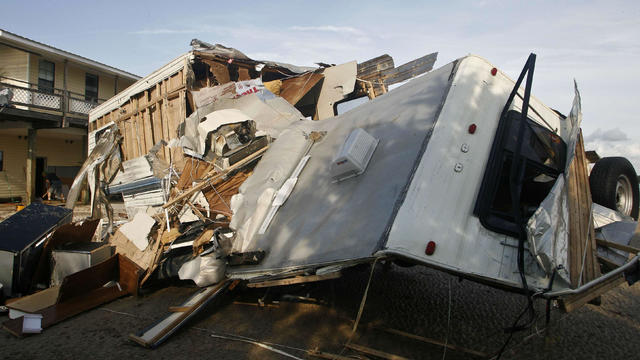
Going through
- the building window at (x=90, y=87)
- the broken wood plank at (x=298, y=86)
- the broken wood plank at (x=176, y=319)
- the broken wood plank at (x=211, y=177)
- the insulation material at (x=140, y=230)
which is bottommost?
the broken wood plank at (x=176, y=319)

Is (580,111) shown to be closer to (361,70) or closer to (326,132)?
(326,132)

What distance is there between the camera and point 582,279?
275cm

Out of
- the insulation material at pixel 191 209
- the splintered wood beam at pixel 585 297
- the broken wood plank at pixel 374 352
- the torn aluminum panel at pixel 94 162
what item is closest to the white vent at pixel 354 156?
the broken wood plank at pixel 374 352

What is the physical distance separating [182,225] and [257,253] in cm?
180

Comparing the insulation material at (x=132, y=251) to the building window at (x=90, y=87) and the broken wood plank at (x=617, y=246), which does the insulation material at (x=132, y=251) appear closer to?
the broken wood plank at (x=617, y=246)

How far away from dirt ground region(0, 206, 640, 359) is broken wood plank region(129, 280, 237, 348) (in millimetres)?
80

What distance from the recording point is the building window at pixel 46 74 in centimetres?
1655

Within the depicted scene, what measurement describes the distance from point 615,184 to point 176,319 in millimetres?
4720

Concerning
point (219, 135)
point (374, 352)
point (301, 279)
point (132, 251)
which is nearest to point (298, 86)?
point (219, 135)

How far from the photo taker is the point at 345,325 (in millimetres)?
3771

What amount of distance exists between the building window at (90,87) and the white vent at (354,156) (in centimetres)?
1813

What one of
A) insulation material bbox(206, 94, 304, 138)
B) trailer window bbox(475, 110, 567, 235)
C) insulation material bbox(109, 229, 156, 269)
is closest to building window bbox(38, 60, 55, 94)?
insulation material bbox(206, 94, 304, 138)

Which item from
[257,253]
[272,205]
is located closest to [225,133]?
[272,205]

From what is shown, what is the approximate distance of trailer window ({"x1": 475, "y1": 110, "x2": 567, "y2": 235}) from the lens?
2994 mm
